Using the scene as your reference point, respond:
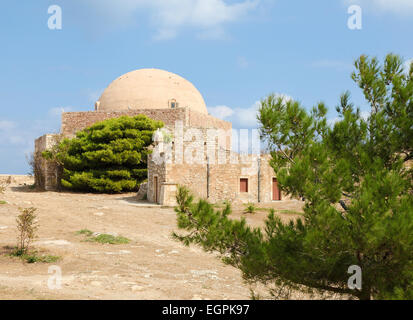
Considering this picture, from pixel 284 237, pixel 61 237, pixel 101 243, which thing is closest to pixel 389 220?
pixel 284 237

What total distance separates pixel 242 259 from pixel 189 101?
1065 inches

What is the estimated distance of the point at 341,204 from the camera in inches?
133

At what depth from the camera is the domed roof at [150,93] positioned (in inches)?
1144

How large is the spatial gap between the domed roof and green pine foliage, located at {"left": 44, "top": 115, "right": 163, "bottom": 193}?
19.3 feet

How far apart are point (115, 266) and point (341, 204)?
4.75m

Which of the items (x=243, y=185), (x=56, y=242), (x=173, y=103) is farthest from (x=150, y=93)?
(x=56, y=242)

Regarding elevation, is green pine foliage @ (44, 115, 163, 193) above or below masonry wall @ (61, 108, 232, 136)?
below

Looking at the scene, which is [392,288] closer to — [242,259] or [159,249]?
[242,259]

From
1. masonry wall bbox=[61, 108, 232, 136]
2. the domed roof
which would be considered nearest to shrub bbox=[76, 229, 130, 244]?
masonry wall bbox=[61, 108, 232, 136]

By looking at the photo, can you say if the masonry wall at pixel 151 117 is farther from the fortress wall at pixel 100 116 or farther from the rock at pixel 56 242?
the rock at pixel 56 242

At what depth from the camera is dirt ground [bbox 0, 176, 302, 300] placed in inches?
202

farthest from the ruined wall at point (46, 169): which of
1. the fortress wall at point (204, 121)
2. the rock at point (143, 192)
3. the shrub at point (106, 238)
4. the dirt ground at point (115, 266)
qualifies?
the shrub at point (106, 238)

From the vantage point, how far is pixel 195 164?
1767cm

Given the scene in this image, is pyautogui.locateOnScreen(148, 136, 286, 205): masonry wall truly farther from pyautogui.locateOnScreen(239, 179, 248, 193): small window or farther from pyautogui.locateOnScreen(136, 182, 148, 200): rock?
pyautogui.locateOnScreen(136, 182, 148, 200): rock
